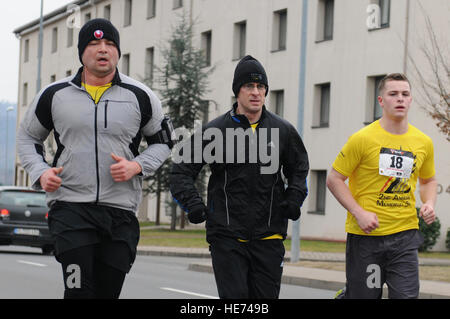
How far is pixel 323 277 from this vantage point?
15.6 metres

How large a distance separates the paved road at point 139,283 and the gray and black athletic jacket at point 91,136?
234 inches

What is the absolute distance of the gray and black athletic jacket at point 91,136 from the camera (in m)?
5.29

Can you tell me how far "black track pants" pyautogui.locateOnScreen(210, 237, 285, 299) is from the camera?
575cm

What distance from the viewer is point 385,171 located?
6285 mm

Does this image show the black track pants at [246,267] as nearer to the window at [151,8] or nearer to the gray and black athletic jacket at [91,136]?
the gray and black athletic jacket at [91,136]

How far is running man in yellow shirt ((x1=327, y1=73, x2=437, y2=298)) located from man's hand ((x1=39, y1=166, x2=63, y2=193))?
6.59ft

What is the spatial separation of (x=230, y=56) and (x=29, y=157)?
33.2 m

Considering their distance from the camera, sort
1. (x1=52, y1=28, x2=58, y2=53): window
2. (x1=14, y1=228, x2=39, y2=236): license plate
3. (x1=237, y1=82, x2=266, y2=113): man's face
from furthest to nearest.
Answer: (x1=52, y1=28, x2=58, y2=53): window, (x1=14, y1=228, x2=39, y2=236): license plate, (x1=237, y1=82, x2=266, y2=113): man's face

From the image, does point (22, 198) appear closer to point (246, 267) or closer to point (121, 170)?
point (246, 267)

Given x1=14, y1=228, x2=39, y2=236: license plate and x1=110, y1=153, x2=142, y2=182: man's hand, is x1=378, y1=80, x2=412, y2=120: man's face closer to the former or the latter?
x1=110, y1=153, x2=142, y2=182: man's hand

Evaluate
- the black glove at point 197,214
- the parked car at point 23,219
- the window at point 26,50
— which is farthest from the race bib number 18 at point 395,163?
the window at point 26,50

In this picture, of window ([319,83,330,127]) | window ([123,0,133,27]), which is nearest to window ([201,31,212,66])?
window ([319,83,330,127])

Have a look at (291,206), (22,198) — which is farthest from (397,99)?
(22,198)

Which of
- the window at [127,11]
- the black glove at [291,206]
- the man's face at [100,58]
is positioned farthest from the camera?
the window at [127,11]
